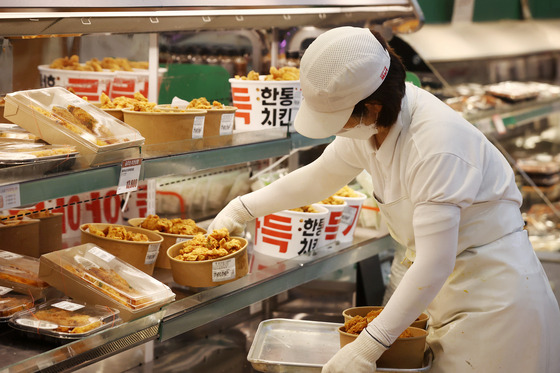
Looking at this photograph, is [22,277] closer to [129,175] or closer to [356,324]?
[129,175]

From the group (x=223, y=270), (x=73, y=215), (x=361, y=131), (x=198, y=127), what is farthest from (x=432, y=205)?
(x=73, y=215)

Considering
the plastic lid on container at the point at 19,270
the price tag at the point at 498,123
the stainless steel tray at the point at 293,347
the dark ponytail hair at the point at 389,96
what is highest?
the dark ponytail hair at the point at 389,96

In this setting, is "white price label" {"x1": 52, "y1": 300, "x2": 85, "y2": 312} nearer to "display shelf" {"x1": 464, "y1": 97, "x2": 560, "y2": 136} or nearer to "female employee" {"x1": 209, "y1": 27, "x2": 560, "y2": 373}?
"female employee" {"x1": 209, "y1": 27, "x2": 560, "y2": 373}

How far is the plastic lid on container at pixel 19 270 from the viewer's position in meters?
2.13

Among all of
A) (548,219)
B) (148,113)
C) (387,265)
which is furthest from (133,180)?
(548,219)

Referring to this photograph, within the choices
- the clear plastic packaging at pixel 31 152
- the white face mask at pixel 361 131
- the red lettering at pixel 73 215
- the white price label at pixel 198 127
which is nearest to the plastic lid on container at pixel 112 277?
the clear plastic packaging at pixel 31 152

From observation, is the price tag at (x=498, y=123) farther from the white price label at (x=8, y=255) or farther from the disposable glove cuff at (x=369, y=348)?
the white price label at (x=8, y=255)

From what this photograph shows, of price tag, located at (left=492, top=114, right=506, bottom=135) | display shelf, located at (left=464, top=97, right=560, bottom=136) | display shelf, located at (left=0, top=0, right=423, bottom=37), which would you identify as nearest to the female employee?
display shelf, located at (left=0, top=0, right=423, bottom=37)

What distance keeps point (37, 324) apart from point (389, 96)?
1.17 meters

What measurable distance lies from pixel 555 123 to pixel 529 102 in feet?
2.77

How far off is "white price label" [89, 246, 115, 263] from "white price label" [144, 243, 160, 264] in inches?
5.6

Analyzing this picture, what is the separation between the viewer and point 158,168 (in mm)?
2164

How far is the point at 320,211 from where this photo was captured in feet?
9.48

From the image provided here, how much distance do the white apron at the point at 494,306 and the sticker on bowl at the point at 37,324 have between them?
1066 mm
